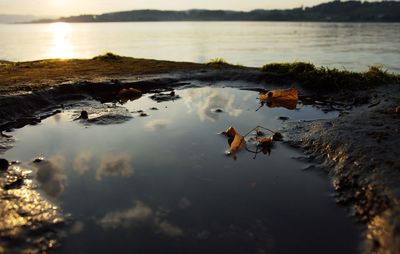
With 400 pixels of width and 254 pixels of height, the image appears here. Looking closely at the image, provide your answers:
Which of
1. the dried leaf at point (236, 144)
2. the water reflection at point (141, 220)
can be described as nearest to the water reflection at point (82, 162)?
the water reflection at point (141, 220)

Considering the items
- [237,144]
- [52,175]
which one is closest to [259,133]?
[237,144]

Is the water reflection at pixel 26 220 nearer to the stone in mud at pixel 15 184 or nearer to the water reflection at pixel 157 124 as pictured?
the stone in mud at pixel 15 184

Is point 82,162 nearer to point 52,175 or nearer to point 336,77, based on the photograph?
point 52,175

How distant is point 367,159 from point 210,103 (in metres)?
5.72

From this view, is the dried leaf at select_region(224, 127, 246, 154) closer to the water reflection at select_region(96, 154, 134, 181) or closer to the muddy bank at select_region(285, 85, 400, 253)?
the muddy bank at select_region(285, 85, 400, 253)

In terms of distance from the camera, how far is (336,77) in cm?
1259

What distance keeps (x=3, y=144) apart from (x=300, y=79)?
938cm

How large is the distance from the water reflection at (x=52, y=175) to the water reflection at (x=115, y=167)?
60cm

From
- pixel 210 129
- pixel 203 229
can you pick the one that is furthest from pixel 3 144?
pixel 203 229

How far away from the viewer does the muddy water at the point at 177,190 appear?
475cm

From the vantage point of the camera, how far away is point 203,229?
497 cm

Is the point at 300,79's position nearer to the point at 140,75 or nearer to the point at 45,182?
the point at 140,75

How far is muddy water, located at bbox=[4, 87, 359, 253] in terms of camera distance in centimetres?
475

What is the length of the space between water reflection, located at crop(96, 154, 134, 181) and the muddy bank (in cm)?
336
